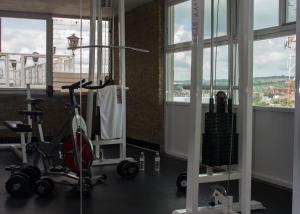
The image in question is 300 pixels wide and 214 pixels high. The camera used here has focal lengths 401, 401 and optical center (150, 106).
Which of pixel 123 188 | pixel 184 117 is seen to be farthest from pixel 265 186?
pixel 184 117

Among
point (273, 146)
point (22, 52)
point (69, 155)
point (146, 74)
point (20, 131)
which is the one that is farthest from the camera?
point (22, 52)

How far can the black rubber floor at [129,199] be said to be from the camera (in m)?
3.69

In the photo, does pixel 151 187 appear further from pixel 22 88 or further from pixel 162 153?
pixel 22 88

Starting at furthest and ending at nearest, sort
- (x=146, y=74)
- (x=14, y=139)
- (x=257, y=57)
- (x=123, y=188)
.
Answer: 1. (x=14, y=139)
2. (x=146, y=74)
3. (x=257, y=57)
4. (x=123, y=188)

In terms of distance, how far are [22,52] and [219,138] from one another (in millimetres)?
5909

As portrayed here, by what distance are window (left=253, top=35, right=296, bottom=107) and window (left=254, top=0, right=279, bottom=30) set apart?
19cm

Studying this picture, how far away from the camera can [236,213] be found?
3283 millimetres

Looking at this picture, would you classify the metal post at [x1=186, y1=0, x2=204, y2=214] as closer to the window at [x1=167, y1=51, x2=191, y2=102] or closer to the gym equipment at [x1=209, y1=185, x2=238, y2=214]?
the gym equipment at [x1=209, y1=185, x2=238, y2=214]

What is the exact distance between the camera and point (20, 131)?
451cm

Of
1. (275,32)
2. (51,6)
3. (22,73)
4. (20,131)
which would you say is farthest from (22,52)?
(275,32)

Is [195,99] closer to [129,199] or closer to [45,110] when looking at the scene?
[129,199]

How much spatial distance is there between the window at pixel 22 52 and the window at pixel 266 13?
4681 mm

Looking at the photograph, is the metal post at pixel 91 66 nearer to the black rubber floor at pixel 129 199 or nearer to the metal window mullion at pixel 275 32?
the black rubber floor at pixel 129 199

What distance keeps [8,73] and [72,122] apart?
4.46 m
